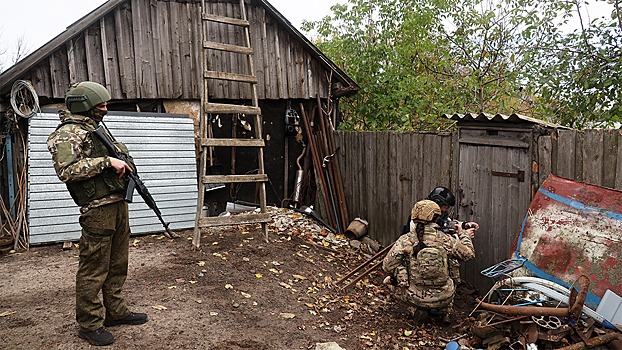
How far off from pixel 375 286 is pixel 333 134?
360 cm

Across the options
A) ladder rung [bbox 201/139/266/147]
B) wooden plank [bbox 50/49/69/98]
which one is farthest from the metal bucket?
wooden plank [bbox 50/49/69/98]

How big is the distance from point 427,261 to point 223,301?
7.20ft

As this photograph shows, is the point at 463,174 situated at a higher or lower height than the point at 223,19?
lower

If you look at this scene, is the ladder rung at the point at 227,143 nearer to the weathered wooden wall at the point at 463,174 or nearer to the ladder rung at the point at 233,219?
the ladder rung at the point at 233,219

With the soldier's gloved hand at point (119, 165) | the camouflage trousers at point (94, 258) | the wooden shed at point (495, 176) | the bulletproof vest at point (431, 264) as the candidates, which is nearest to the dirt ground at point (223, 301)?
the camouflage trousers at point (94, 258)

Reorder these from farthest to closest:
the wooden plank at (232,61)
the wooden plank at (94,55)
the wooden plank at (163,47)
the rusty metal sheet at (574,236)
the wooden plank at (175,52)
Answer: the wooden plank at (232,61) < the wooden plank at (175,52) < the wooden plank at (163,47) < the wooden plank at (94,55) < the rusty metal sheet at (574,236)

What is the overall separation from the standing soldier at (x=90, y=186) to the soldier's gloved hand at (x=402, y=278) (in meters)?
2.89

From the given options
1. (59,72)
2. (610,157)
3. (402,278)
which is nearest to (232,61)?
(59,72)

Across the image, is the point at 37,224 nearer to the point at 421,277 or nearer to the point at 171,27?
the point at 171,27

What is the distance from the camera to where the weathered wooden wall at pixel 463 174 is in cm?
452

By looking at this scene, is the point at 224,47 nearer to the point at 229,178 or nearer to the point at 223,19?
the point at 223,19

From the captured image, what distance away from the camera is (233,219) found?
6.39 m

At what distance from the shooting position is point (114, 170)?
12.3ft

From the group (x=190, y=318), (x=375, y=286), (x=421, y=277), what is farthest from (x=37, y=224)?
(x=421, y=277)
